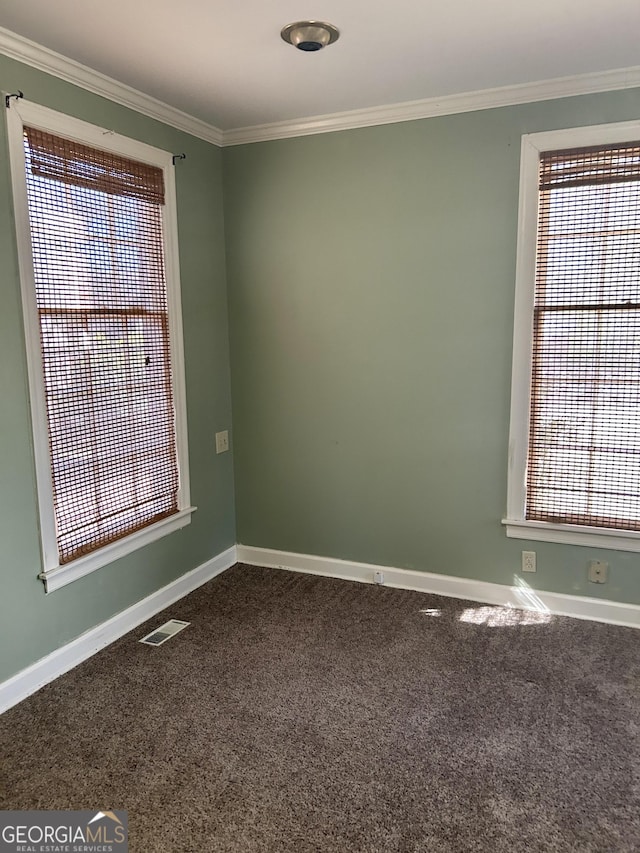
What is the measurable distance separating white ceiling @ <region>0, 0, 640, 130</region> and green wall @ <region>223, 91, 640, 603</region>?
0.98 feet

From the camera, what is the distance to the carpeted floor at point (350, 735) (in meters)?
1.81

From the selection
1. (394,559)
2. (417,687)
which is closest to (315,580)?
(394,559)

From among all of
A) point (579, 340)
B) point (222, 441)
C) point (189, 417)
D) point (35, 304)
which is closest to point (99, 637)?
point (189, 417)

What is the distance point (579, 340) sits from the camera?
9.37 ft

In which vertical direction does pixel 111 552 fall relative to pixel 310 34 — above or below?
below

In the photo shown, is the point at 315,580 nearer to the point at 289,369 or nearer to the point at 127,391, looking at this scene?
the point at 289,369

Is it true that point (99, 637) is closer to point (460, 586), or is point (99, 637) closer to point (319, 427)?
point (319, 427)

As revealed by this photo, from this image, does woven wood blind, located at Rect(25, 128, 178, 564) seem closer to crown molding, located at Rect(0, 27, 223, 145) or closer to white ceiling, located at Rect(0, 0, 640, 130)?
crown molding, located at Rect(0, 27, 223, 145)

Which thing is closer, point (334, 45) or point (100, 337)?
point (334, 45)

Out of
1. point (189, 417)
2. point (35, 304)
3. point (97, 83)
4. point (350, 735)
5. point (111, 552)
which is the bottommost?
→ point (350, 735)

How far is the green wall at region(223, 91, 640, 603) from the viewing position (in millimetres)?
2973

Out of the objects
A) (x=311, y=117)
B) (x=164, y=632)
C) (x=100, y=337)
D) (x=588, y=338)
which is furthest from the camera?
(x=311, y=117)

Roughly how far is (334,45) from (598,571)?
8.43ft

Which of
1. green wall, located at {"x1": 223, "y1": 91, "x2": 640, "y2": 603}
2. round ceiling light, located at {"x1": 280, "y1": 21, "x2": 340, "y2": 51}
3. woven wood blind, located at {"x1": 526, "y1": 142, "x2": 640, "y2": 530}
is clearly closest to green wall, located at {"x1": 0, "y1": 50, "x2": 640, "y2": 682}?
green wall, located at {"x1": 223, "y1": 91, "x2": 640, "y2": 603}
